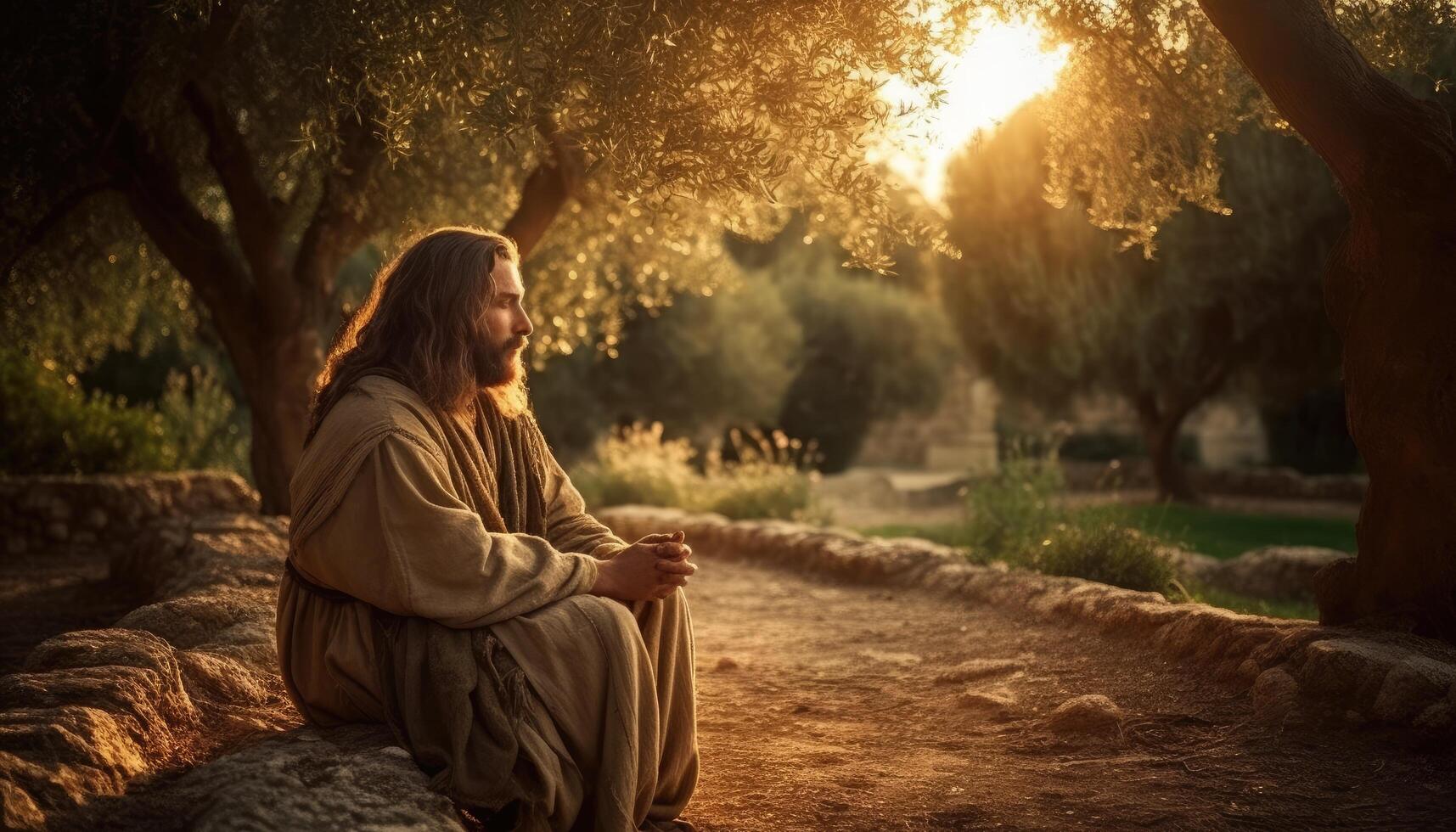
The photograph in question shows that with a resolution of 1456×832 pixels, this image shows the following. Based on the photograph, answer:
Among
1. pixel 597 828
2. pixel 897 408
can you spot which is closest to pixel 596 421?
pixel 897 408

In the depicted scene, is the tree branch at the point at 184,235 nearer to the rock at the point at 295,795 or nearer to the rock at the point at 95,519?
the rock at the point at 95,519

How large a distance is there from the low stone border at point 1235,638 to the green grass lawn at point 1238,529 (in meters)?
4.02

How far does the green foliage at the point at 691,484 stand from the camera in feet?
44.4

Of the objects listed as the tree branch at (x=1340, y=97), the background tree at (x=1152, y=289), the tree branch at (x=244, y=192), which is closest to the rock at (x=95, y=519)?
the tree branch at (x=244, y=192)

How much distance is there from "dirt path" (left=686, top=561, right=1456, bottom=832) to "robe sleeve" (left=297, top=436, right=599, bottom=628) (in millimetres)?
1116

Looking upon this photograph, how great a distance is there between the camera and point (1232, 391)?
19.4 metres

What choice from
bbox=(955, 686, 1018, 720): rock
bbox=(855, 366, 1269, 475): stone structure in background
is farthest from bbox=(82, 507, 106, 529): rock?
bbox=(855, 366, 1269, 475): stone structure in background

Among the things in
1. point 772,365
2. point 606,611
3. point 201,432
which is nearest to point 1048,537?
point 606,611

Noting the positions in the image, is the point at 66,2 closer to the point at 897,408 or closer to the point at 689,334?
the point at 689,334

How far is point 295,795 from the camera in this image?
279cm

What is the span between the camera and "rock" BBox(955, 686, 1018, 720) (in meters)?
5.30

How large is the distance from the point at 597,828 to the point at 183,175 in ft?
26.8

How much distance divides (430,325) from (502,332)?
0.24 meters

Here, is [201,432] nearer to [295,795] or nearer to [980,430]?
[295,795]
